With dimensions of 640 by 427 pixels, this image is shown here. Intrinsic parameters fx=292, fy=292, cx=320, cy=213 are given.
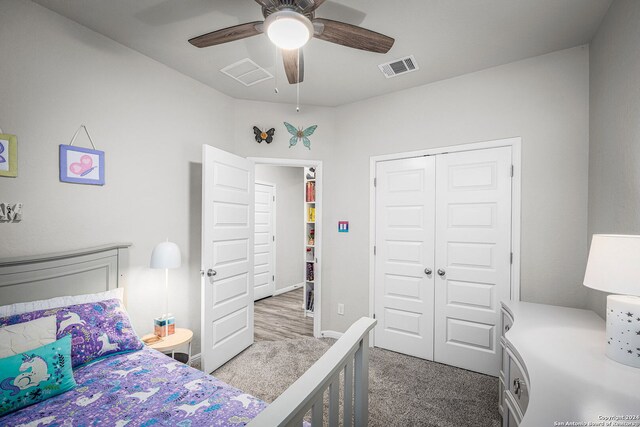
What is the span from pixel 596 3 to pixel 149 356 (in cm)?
353

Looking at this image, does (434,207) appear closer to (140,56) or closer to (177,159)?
(177,159)

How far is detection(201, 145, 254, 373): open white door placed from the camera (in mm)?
2582

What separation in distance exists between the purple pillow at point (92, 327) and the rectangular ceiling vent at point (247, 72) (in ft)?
6.96

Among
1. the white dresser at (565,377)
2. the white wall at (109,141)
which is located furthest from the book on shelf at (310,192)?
the white dresser at (565,377)

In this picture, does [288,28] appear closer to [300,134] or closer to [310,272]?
[300,134]

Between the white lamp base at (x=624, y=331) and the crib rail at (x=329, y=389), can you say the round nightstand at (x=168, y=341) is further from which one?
the white lamp base at (x=624, y=331)

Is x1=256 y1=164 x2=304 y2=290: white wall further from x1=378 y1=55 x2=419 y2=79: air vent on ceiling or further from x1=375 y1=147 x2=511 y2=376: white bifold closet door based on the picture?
x1=378 y1=55 x2=419 y2=79: air vent on ceiling

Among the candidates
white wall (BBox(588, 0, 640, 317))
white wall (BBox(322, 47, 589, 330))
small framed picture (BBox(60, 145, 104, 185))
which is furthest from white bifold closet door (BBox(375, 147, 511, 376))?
small framed picture (BBox(60, 145, 104, 185))

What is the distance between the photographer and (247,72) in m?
2.73

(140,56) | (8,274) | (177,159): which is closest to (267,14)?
(140,56)

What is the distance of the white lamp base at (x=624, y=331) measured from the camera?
1.17 meters

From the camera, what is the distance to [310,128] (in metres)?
3.46

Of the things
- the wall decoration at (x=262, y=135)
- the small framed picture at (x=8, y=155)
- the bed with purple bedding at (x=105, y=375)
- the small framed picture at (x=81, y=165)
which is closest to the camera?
the bed with purple bedding at (x=105, y=375)

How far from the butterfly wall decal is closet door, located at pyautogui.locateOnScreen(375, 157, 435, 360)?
898 millimetres
